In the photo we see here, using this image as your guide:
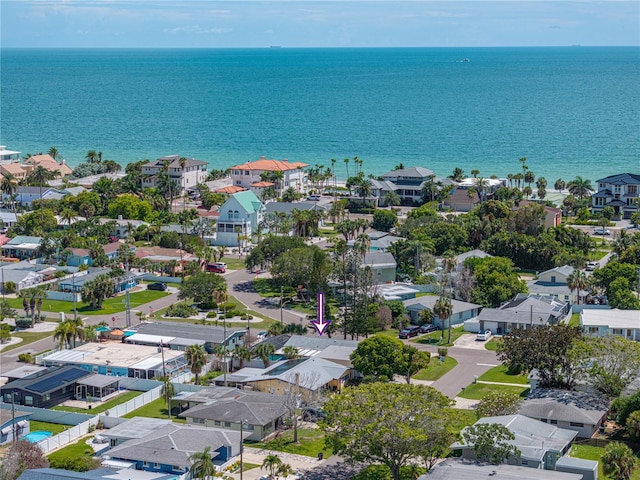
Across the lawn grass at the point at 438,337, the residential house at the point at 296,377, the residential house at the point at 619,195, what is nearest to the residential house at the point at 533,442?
the residential house at the point at 296,377

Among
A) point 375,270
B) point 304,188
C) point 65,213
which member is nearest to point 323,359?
point 375,270

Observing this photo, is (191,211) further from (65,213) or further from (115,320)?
(115,320)

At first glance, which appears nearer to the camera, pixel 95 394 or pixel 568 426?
pixel 568 426

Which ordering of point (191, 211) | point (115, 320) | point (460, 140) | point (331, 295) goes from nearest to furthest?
point (115, 320) < point (331, 295) < point (191, 211) < point (460, 140)

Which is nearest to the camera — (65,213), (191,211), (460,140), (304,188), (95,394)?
(95,394)

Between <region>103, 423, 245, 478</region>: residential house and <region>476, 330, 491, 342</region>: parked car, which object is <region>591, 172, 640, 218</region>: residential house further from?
<region>103, 423, 245, 478</region>: residential house

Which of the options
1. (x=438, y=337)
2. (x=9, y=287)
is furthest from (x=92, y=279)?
(x=438, y=337)
